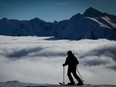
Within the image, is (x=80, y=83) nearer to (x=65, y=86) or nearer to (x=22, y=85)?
(x=65, y=86)

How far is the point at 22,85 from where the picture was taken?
19016mm

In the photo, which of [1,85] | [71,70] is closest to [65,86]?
[71,70]

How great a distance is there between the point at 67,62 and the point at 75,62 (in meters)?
0.53

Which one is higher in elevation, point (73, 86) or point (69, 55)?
point (69, 55)

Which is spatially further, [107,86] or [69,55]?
[69,55]

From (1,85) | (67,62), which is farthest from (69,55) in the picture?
(1,85)

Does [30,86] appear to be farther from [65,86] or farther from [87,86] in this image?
[87,86]

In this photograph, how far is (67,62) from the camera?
2034 centimetres

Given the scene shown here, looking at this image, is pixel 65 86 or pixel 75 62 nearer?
pixel 65 86

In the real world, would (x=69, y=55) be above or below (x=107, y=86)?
above

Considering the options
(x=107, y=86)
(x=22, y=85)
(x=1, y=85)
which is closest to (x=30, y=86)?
(x=22, y=85)

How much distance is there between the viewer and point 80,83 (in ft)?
65.0

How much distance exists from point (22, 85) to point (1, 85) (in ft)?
4.34

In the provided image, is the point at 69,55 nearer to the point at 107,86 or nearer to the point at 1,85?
the point at 107,86
